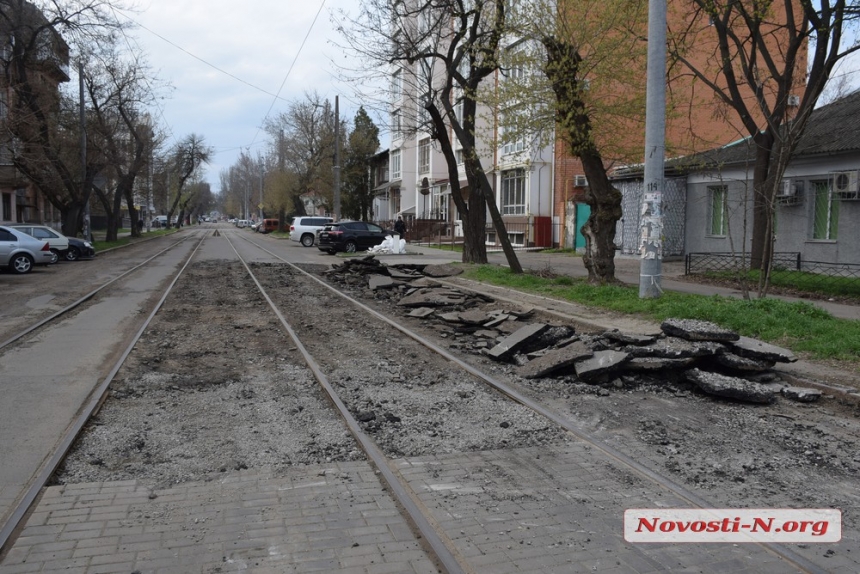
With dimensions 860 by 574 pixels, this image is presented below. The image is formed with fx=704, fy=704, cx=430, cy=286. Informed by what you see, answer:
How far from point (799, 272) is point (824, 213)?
6.92 feet

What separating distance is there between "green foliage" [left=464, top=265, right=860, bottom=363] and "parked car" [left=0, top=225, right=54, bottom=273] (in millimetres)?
17370

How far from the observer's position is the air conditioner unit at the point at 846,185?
17.2 meters

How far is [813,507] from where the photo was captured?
4520mm

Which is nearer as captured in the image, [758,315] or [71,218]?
[758,315]

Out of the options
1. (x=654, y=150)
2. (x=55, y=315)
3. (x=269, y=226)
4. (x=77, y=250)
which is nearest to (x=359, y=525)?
(x=654, y=150)

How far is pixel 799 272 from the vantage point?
18.0 m

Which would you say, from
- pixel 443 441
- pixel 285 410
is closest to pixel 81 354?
pixel 285 410

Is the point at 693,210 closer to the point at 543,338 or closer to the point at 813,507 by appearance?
the point at 543,338

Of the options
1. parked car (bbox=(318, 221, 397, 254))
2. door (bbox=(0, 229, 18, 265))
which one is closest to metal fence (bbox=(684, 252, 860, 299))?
parked car (bbox=(318, 221, 397, 254))

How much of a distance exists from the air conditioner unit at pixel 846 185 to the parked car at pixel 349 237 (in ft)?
64.6

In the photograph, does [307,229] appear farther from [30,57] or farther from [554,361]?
[554,361]

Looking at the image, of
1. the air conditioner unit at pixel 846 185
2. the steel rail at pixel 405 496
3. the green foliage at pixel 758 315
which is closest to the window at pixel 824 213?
the air conditioner unit at pixel 846 185

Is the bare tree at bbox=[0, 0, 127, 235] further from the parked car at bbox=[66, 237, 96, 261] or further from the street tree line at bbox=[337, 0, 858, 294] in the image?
the street tree line at bbox=[337, 0, 858, 294]

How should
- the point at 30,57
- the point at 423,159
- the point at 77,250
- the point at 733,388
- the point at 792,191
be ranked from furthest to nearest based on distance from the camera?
the point at 423,159 → the point at 30,57 → the point at 77,250 → the point at 792,191 → the point at 733,388
